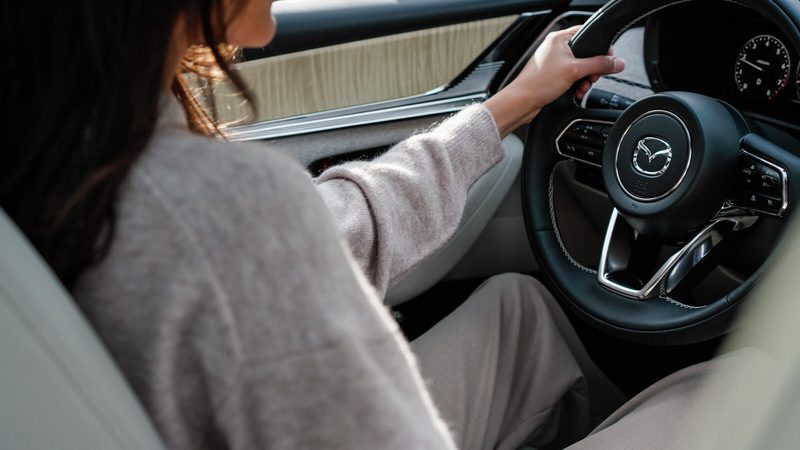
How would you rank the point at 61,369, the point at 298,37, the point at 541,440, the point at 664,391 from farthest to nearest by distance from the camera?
the point at 298,37 → the point at 541,440 → the point at 664,391 → the point at 61,369

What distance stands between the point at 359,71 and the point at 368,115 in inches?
3.5

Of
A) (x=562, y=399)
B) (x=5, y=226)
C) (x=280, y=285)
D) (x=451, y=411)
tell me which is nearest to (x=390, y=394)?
(x=280, y=285)

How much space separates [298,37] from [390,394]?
938 mm

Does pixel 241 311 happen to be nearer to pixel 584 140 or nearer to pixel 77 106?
pixel 77 106

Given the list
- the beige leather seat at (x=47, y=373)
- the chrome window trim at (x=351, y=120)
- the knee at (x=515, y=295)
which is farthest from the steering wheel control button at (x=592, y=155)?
the beige leather seat at (x=47, y=373)

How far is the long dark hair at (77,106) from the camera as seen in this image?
427mm

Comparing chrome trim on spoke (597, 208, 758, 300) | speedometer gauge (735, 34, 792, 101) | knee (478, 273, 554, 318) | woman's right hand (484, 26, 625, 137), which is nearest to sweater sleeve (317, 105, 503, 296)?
woman's right hand (484, 26, 625, 137)

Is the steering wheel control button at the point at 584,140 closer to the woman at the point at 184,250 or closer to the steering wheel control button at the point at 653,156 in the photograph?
the steering wheel control button at the point at 653,156

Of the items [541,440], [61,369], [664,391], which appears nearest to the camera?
[61,369]

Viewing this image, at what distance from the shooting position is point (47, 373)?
1.35ft

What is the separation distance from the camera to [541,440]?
3.44 feet

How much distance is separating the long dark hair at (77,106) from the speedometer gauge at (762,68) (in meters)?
0.89

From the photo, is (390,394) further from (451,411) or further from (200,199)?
(451,411)

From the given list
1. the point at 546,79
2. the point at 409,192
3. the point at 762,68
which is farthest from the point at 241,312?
the point at 762,68
